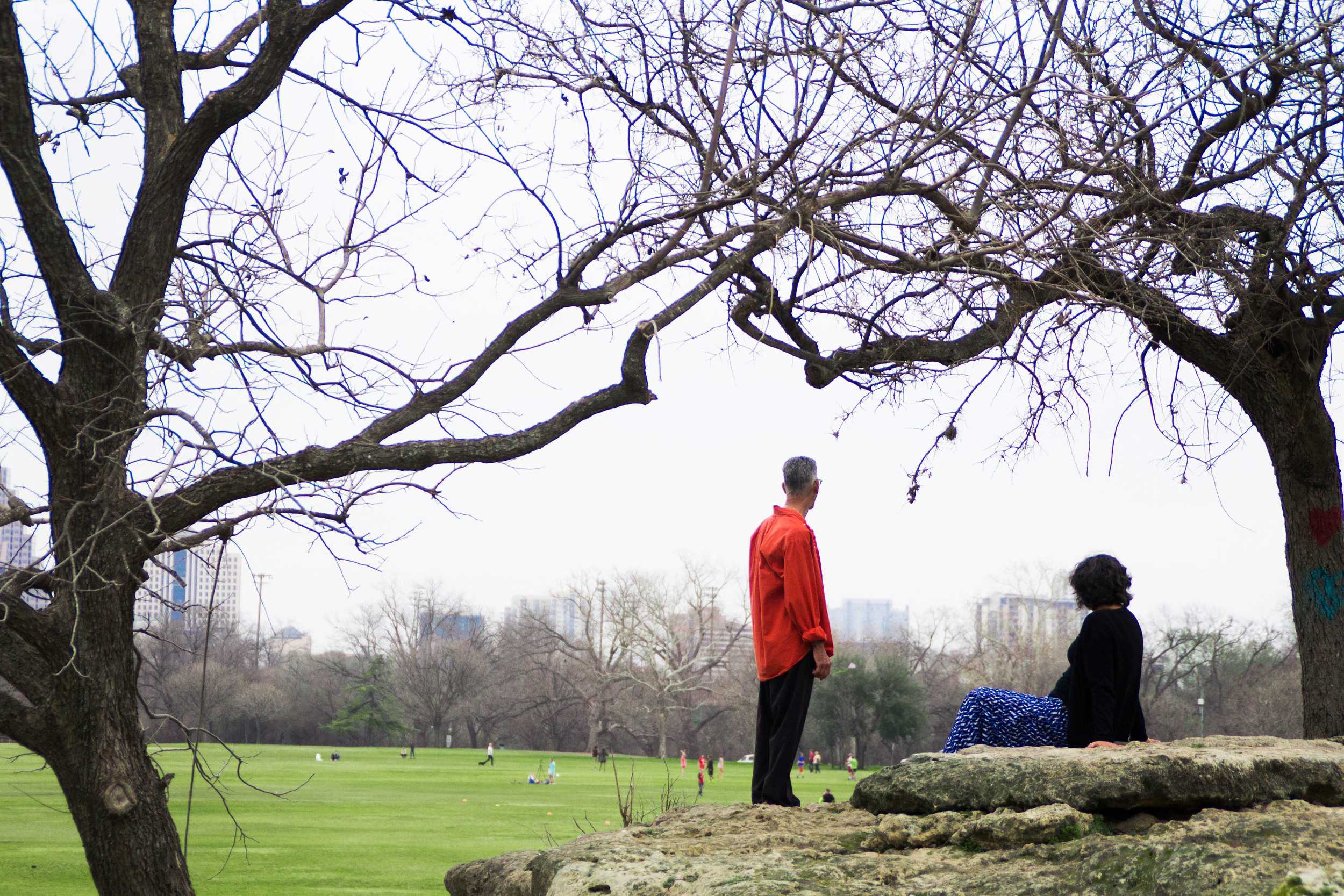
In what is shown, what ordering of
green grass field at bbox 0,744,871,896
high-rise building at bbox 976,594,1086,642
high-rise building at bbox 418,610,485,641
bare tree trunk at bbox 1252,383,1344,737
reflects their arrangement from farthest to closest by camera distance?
high-rise building at bbox 418,610,485,641, high-rise building at bbox 976,594,1086,642, green grass field at bbox 0,744,871,896, bare tree trunk at bbox 1252,383,1344,737

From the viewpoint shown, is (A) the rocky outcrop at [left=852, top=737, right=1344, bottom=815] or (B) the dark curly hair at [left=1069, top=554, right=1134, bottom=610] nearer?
(A) the rocky outcrop at [left=852, top=737, right=1344, bottom=815]

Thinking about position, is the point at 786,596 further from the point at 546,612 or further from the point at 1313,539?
the point at 546,612

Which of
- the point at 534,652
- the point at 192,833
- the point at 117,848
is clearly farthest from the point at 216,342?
the point at 534,652

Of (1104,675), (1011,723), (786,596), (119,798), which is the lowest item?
(119,798)

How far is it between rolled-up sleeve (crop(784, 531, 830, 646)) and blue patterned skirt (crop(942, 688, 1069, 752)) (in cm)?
63

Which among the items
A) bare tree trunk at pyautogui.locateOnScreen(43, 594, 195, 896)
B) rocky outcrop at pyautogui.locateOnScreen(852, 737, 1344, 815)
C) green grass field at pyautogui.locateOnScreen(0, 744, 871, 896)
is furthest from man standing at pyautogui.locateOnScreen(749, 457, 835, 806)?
bare tree trunk at pyautogui.locateOnScreen(43, 594, 195, 896)

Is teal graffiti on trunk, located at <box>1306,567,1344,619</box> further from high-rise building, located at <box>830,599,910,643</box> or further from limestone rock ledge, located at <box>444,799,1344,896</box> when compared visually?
high-rise building, located at <box>830,599,910,643</box>

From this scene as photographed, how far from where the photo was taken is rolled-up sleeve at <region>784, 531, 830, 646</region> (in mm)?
4520

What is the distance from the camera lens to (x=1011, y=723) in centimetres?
430

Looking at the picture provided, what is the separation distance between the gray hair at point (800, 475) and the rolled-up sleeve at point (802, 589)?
10.3 inches

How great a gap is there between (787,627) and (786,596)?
0.16 metres

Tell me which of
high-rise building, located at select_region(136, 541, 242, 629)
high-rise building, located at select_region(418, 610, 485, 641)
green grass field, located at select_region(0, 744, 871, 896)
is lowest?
green grass field, located at select_region(0, 744, 871, 896)


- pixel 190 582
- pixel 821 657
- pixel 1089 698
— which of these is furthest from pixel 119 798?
pixel 1089 698

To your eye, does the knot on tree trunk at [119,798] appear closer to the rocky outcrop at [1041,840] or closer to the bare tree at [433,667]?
the rocky outcrop at [1041,840]
